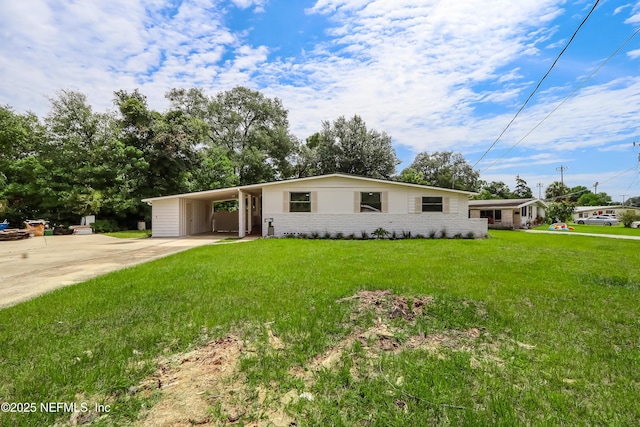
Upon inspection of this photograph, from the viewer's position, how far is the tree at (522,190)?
55125 mm

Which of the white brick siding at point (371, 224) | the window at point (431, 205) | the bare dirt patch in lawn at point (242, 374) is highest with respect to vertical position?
the window at point (431, 205)

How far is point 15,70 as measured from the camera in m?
16.8

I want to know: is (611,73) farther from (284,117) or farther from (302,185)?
(284,117)

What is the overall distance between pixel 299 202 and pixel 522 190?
5436cm

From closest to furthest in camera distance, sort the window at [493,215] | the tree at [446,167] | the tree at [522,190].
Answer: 1. the window at [493,215]
2. the tree at [446,167]
3. the tree at [522,190]

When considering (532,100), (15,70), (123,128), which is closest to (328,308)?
(532,100)

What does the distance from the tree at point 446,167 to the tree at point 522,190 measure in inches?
459

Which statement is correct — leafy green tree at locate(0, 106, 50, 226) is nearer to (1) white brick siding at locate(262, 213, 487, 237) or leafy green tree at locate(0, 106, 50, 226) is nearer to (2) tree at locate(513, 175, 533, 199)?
(1) white brick siding at locate(262, 213, 487, 237)

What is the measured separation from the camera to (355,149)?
110 feet

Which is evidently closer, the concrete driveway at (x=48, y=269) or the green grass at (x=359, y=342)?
the green grass at (x=359, y=342)

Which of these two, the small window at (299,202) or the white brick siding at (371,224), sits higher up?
the small window at (299,202)

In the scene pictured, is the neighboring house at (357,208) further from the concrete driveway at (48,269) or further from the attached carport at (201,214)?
the concrete driveway at (48,269)

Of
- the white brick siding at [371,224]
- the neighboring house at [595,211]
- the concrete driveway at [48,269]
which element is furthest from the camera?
the neighboring house at [595,211]

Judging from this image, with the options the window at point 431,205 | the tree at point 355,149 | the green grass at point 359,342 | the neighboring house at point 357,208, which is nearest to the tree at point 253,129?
the tree at point 355,149
